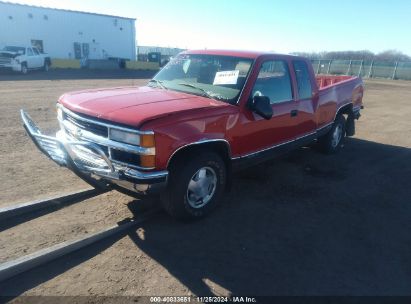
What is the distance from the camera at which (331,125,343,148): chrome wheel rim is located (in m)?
7.04

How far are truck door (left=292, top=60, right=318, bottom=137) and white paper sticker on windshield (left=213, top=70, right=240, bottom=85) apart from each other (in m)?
1.37

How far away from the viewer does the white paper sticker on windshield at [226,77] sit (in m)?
4.35

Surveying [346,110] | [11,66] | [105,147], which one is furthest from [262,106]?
[11,66]

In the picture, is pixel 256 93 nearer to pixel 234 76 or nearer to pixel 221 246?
pixel 234 76

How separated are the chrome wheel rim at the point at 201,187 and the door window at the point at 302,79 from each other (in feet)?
7.21

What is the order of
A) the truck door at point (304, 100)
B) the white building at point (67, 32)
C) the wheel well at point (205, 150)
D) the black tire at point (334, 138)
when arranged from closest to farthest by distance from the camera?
the wheel well at point (205, 150), the truck door at point (304, 100), the black tire at point (334, 138), the white building at point (67, 32)

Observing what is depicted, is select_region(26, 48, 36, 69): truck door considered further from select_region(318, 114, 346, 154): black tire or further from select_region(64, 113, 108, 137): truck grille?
select_region(64, 113, 108, 137): truck grille

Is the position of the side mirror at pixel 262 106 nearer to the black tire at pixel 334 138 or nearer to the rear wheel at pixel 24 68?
the black tire at pixel 334 138

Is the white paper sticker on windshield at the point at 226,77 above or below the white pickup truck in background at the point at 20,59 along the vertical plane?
above

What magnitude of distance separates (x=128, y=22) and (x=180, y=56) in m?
42.4

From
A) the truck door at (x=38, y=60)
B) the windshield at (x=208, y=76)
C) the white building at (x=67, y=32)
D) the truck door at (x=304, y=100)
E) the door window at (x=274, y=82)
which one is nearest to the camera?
the windshield at (x=208, y=76)

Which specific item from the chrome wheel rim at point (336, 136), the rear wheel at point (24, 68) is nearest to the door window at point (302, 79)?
the chrome wheel rim at point (336, 136)

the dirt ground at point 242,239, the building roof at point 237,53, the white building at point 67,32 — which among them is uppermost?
the white building at point 67,32

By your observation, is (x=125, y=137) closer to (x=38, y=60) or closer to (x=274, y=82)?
(x=274, y=82)
